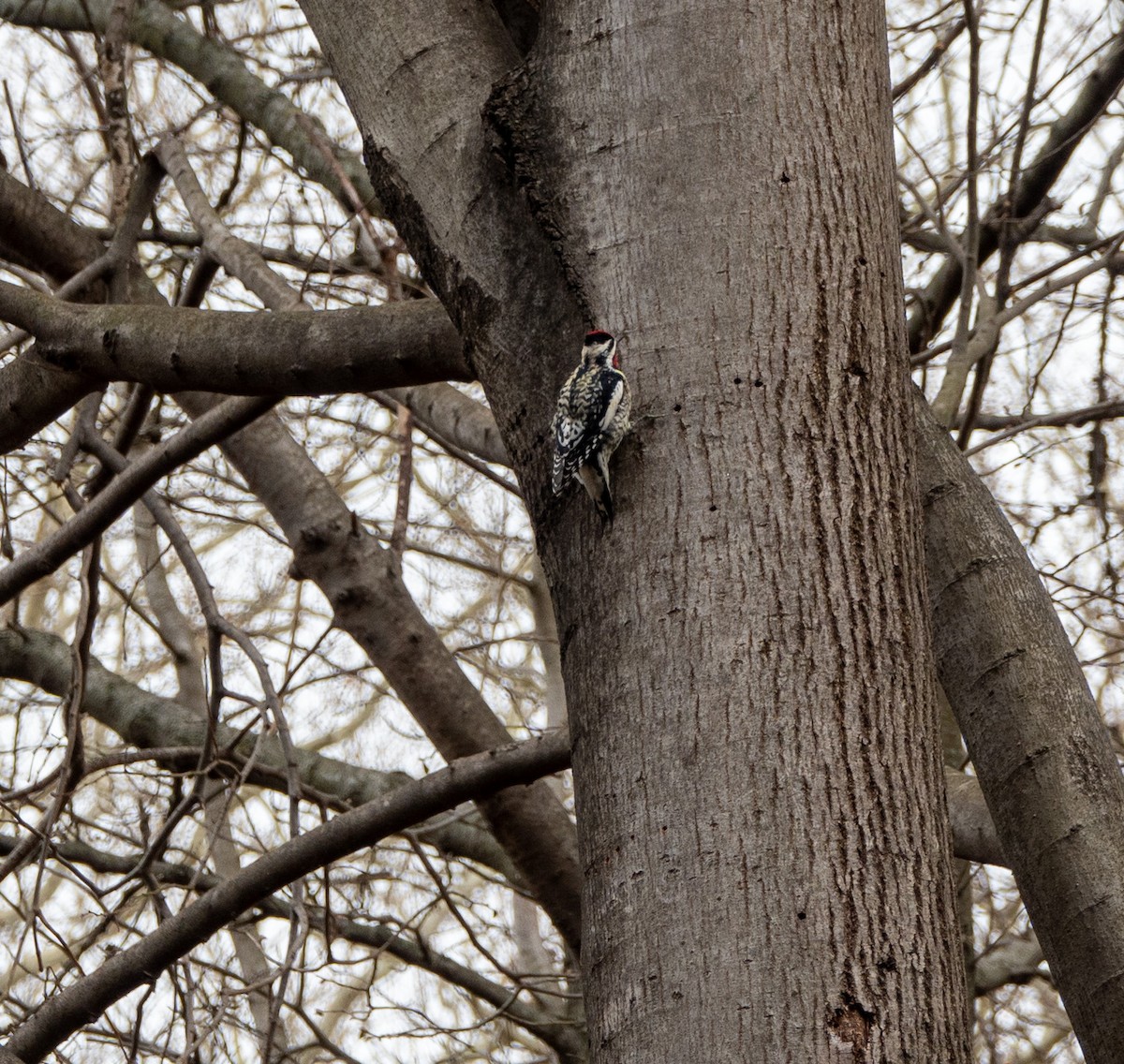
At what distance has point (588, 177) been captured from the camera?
80.6 inches

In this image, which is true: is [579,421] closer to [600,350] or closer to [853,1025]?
[600,350]

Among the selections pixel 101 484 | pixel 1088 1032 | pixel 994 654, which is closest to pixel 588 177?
pixel 994 654

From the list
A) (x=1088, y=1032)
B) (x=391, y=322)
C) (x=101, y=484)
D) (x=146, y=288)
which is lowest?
(x=1088, y=1032)

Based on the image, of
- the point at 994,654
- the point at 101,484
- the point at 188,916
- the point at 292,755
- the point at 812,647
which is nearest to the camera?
the point at 812,647

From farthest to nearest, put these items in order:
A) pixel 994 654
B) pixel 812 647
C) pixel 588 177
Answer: pixel 994 654 < pixel 588 177 < pixel 812 647

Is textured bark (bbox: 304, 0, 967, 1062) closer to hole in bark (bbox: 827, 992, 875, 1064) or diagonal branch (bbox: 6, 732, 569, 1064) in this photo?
hole in bark (bbox: 827, 992, 875, 1064)

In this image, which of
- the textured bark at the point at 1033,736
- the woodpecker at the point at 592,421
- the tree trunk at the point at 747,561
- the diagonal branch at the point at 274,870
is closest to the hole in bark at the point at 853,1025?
the tree trunk at the point at 747,561

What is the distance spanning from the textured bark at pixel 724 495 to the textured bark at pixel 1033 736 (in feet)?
2.48

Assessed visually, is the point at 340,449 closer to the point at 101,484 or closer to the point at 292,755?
the point at 101,484

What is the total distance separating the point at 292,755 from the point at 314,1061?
130cm

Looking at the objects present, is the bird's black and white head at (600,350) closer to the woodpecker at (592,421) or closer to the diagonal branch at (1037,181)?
the woodpecker at (592,421)

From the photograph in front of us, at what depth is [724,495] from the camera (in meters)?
1.76

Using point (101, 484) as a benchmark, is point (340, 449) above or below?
above

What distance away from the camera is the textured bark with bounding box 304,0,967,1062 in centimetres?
151
